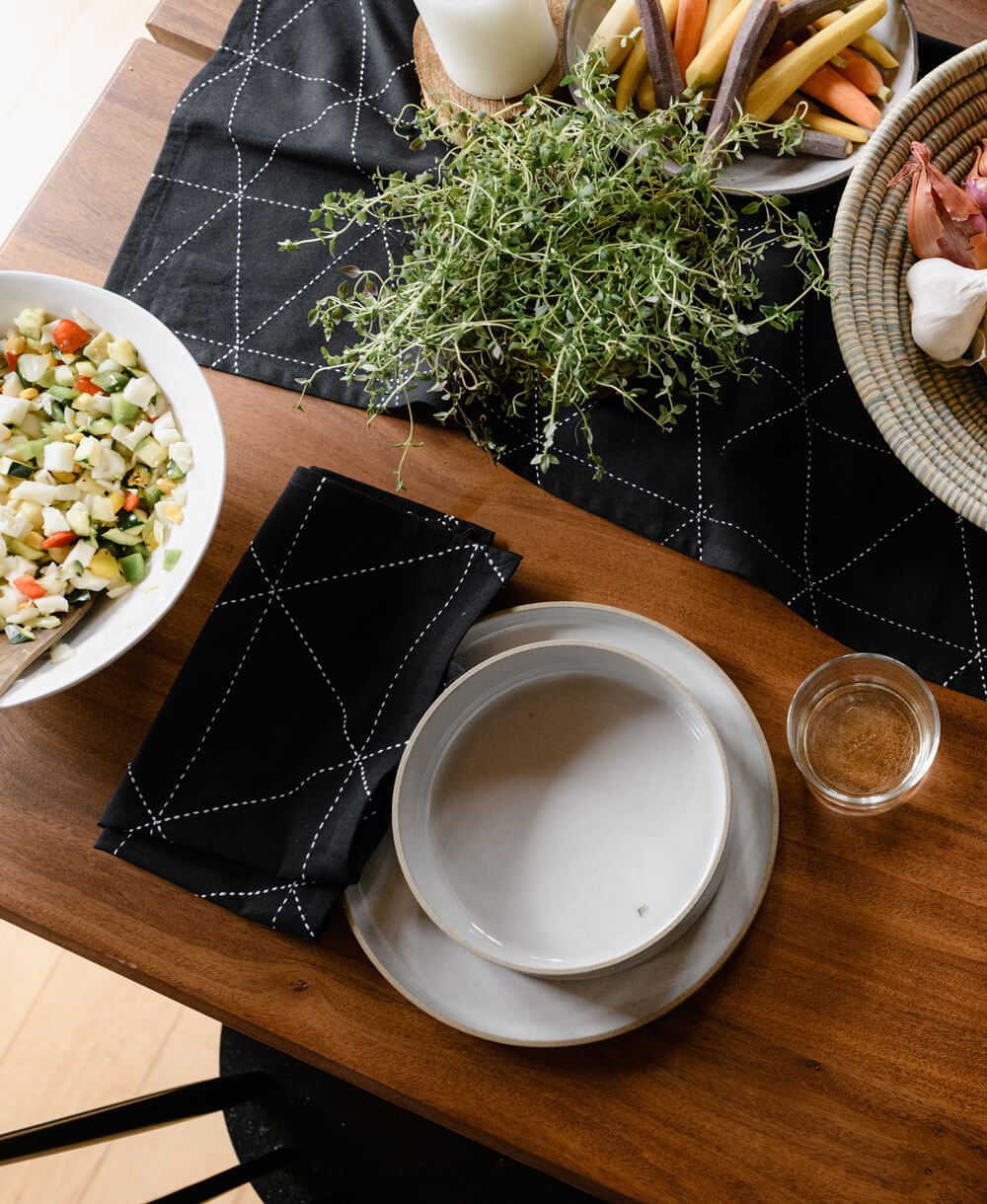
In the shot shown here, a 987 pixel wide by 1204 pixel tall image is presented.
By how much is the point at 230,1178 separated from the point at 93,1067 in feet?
2.40

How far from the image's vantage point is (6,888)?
3.23 ft

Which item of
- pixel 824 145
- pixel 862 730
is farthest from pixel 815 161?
pixel 862 730

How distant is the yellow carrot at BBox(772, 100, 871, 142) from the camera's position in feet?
3.18

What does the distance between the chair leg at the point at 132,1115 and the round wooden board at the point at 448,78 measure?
103cm

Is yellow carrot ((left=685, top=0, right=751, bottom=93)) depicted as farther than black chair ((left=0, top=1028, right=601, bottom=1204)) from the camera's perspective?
No

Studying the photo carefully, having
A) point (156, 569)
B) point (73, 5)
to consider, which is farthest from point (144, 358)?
point (73, 5)

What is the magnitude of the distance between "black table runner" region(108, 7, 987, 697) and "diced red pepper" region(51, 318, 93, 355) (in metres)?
0.14

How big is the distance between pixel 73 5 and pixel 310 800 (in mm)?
2159

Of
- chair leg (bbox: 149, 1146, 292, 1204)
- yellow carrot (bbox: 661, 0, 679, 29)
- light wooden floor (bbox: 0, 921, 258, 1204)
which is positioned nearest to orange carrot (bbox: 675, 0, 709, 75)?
yellow carrot (bbox: 661, 0, 679, 29)

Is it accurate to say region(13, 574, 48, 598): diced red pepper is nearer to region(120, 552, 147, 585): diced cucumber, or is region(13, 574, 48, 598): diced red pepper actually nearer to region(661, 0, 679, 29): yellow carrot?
region(120, 552, 147, 585): diced cucumber

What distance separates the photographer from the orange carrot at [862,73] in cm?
98

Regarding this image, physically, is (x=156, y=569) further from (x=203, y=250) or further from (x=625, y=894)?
(x=625, y=894)

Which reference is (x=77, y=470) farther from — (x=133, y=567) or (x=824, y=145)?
(x=824, y=145)

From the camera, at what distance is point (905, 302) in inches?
36.3
